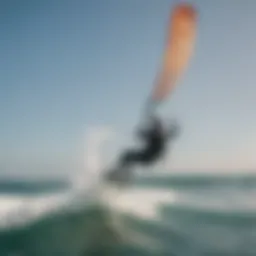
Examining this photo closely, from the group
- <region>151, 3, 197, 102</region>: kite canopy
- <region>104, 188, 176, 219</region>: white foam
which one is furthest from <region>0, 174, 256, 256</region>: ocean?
<region>151, 3, 197, 102</region>: kite canopy

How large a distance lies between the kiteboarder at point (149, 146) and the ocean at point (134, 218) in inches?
2.2

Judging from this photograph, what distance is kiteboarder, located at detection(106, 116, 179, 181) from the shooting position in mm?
1846

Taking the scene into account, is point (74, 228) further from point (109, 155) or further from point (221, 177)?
point (221, 177)

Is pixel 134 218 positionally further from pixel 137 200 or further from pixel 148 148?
pixel 148 148

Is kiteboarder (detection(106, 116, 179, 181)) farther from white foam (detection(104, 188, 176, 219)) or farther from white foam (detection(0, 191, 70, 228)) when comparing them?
white foam (detection(0, 191, 70, 228))

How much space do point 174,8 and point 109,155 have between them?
50cm

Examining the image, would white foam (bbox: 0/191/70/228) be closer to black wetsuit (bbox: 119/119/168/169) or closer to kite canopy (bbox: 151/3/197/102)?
black wetsuit (bbox: 119/119/168/169)

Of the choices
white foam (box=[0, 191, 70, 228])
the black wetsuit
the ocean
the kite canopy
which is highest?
the kite canopy

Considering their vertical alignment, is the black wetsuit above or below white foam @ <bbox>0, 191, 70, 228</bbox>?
above

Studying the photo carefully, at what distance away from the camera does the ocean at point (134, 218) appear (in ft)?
6.16

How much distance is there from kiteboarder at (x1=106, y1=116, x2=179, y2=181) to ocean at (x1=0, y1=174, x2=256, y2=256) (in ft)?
0.18

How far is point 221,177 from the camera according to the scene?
1909 mm

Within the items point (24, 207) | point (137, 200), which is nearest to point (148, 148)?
point (137, 200)

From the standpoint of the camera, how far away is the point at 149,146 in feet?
6.06
